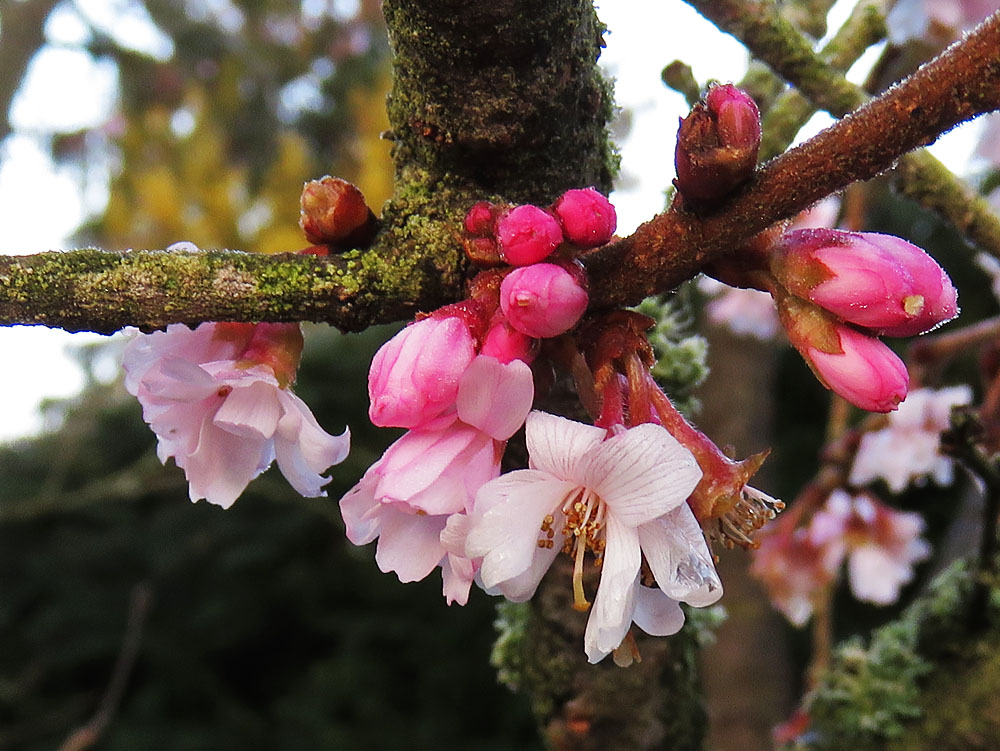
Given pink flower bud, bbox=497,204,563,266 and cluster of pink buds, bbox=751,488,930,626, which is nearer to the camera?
pink flower bud, bbox=497,204,563,266

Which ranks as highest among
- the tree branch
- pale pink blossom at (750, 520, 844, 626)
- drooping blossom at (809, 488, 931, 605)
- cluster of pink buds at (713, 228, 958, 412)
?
the tree branch

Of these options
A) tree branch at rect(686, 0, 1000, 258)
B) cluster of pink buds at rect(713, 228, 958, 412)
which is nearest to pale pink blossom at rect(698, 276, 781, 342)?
tree branch at rect(686, 0, 1000, 258)

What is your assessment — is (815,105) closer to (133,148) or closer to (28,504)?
(28,504)

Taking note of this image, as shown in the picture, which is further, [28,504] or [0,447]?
[0,447]

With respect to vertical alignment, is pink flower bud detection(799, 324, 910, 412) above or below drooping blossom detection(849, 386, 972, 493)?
above

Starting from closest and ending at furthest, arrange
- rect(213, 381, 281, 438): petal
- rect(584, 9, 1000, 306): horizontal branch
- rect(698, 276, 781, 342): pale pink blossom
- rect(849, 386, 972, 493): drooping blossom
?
rect(584, 9, 1000, 306): horizontal branch < rect(213, 381, 281, 438): petal < rect(849, 386, 972, 493): drooping blossom < rect(698, 276, 781, 342): pale pink blossom

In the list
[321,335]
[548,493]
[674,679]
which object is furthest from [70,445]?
[548,493]

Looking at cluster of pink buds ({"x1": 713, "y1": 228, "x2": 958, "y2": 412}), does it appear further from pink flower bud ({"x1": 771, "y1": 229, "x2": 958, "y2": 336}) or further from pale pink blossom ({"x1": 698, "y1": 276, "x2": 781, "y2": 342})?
pale pink blossom ({"x1": 698, "y1": 276, "x2": 781, "y2": 342})
